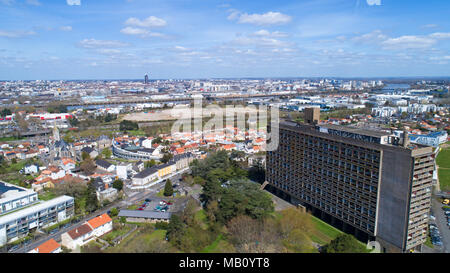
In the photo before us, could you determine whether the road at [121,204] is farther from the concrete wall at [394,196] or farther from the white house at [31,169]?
the concrete wall at [394,196]

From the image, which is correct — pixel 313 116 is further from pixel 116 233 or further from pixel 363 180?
pixel 116 233

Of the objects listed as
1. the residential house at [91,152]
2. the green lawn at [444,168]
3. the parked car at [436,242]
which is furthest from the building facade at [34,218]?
the green lawn at [444,168]

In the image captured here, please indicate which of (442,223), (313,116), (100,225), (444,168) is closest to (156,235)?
(100,225)

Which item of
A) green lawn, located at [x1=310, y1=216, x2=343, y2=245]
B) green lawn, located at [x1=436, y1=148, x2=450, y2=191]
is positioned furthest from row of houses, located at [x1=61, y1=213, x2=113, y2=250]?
green lawn, located at [x1=436, y1=148, x2=450, y2=191]

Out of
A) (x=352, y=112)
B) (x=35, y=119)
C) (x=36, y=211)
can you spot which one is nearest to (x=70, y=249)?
(x=36, y=211)

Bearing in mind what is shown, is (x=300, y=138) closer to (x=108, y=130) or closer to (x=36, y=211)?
(x=36, y=211)

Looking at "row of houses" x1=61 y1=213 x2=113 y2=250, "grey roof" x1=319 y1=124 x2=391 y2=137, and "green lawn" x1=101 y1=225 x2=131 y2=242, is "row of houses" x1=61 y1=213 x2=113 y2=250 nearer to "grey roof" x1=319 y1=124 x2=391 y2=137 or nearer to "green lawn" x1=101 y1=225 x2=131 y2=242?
"green lawn" x1=101 y1=225 x2=131 y2=242

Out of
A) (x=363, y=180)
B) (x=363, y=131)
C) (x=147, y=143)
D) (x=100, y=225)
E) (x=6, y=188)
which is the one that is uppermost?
(x=363, y=131)
